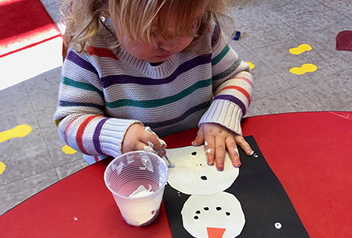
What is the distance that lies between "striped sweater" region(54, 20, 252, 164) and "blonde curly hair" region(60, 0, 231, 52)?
0.05 m

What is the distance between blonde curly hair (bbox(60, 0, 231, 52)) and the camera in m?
0.48

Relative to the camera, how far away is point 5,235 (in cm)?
47

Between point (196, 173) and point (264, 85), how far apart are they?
116 cm

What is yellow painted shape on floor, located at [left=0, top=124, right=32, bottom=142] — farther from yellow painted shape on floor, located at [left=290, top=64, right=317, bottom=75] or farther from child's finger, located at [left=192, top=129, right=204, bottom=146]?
yellow painted shape on floor, located at [left=290, top=64, right=317, bottom=75]

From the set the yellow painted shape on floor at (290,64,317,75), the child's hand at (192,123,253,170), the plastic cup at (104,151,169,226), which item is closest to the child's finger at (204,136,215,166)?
the child's hand at (192,123,253,170)

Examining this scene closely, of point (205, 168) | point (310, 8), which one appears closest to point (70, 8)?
point (205, 168)

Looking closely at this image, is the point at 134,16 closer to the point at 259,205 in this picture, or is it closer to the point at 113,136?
the point at 113,136

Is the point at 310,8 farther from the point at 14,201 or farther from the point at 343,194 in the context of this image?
the point at 14,201

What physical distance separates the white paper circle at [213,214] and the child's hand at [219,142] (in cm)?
8

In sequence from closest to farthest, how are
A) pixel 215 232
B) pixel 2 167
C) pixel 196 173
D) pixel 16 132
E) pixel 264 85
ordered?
pixel 215 232 → pixel 196 173 → pixel 2 167 → pixel 16 132 → pixel 264 85

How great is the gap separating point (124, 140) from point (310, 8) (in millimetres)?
2240

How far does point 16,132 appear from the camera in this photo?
140cm

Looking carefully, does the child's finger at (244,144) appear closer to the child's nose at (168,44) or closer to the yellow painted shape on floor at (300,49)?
the child's nose at (168,44)

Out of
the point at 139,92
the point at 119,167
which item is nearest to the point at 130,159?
the point at 119,167
